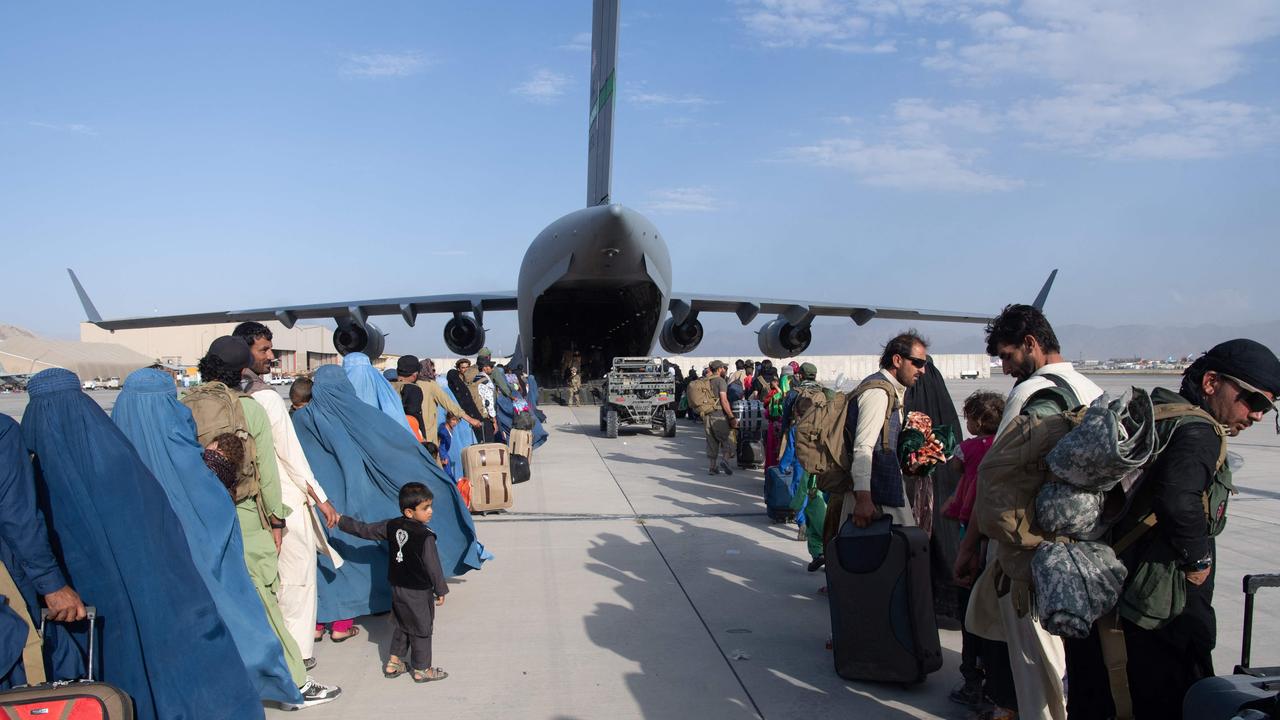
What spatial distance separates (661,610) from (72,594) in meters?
3.24

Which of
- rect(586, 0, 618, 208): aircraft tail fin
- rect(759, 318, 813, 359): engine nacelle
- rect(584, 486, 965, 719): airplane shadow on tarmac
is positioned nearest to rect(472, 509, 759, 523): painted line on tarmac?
rect(584, 486, 965, 719): airplane shadow on tarmac

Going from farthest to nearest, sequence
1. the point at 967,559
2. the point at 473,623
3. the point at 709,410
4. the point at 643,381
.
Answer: the point at 643,381 → the point at 709,410 → the point at 473,623 → the point at 967,559

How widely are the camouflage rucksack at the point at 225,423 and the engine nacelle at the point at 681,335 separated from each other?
21.2 metres

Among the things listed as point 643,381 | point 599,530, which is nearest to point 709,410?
point 599,530

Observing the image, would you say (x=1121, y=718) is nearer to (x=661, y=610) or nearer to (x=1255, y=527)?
(x=661, y=610)

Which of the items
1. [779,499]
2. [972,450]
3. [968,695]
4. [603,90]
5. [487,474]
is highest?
[603,90]

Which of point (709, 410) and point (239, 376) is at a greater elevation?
point (239, 376)

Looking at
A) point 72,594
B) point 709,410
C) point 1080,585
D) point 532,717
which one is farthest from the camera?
point 709,410

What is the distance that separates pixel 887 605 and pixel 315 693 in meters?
2.77

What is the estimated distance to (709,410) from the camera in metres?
10.7

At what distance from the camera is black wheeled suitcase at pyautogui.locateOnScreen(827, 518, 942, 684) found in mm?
3850

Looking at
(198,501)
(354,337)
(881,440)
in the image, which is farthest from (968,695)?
(354,337)

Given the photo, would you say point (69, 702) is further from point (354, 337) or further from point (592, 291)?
point (354, 337)

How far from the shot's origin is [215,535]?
3512 millimetres
